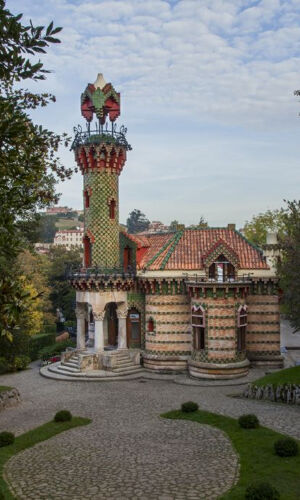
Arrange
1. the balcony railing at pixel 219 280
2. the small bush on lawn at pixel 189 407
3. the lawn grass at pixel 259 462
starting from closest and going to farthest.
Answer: the lawn grass at pixel 259 462
the small bush on lawn at pixel 189 407
the balcony railing at pixel 219 280

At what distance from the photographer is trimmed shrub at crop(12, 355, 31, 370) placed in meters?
36.2

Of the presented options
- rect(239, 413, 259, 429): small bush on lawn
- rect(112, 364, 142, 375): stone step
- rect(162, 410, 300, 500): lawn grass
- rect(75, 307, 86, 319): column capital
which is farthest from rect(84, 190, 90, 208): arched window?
rect(239, 413, 259, 429): small bush on lawn

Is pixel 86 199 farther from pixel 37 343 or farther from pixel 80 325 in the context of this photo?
pixel 37 343

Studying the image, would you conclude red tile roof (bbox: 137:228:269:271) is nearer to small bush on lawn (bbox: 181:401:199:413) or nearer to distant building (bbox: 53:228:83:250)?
small bush on lawn (bbox: 181:401:199:413)

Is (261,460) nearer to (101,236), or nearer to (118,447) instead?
(118,447)

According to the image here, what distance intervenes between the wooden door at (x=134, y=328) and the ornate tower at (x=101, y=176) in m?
3.54

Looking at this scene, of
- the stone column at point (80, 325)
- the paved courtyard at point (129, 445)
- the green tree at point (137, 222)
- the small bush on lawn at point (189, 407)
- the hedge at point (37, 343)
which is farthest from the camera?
the green tree at point (137, 222)

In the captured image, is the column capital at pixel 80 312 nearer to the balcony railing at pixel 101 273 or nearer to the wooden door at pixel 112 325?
the wooden door at pixel 112 325

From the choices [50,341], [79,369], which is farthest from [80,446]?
[50,341]

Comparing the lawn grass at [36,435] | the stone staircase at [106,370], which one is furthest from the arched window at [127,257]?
the lawn grass at [36,435]

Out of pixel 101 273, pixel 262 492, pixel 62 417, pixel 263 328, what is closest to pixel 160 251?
pixel 101 273

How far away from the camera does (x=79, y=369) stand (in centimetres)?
3291

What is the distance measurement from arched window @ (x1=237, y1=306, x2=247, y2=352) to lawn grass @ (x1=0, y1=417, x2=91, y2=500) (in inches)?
518

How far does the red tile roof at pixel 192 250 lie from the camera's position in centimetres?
3459
